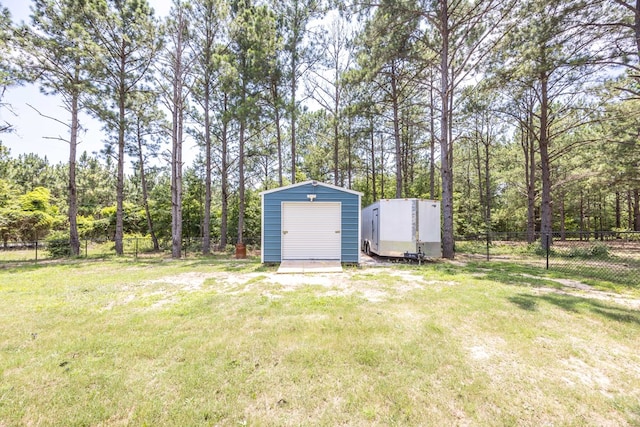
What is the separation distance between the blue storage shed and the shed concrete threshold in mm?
229

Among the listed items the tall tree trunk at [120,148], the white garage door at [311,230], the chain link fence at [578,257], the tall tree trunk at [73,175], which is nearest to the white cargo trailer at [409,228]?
the white garage door at [311,230]

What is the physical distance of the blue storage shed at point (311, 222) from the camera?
8.37m

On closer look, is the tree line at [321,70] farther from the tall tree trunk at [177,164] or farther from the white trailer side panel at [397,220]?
the white trailer side panel at [397,220]

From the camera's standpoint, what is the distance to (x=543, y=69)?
332 inches

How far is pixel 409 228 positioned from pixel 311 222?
10.2 feet

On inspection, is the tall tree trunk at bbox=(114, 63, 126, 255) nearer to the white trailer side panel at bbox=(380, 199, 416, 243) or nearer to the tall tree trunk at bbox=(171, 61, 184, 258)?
the tall tree trunk at bbox=(171, 61, 184, 258)

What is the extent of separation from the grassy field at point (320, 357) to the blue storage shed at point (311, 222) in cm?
339

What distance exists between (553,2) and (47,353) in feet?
42.2

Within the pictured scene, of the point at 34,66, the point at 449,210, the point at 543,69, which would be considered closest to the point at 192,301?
the point at 449,210

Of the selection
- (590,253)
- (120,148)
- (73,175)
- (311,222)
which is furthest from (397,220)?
(73,175)

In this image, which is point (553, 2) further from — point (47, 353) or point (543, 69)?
point (47, 353)

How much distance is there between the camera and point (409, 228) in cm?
842

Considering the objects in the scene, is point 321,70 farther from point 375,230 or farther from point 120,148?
point 120,148

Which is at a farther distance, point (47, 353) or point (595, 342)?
point (595, 342)
